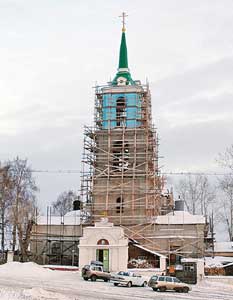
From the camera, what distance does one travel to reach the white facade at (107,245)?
39.8 meters

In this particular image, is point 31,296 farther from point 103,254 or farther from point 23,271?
point 103,254

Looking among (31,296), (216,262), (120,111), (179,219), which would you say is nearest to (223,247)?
(179,219)

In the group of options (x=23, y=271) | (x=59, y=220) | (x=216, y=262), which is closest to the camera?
(x=23, y=271)

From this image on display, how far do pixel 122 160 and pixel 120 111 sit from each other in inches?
205

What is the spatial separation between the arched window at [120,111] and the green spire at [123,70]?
2.13m

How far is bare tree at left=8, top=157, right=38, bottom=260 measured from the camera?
158ft

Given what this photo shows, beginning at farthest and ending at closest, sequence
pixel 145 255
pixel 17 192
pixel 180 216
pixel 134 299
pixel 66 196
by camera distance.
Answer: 1. pixel 66 196
2. pixel 17 192
3. pixel 180 216
4. pixel 145 255
5. pixel 134 299

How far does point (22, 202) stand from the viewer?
49188 millimetres

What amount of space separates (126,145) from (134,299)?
85.1ft

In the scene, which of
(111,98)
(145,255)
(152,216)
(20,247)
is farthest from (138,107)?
(20,247)

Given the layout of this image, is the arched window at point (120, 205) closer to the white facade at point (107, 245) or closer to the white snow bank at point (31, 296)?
the white facade at point (107, 245)

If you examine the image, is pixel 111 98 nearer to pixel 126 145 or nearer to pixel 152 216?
pixel 126 145

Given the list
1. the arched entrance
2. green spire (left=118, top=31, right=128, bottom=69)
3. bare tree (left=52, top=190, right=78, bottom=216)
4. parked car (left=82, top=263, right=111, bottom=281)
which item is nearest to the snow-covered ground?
parked car (left=82, top=263, right=111, bottom=281)

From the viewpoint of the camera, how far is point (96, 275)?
1282 inches
